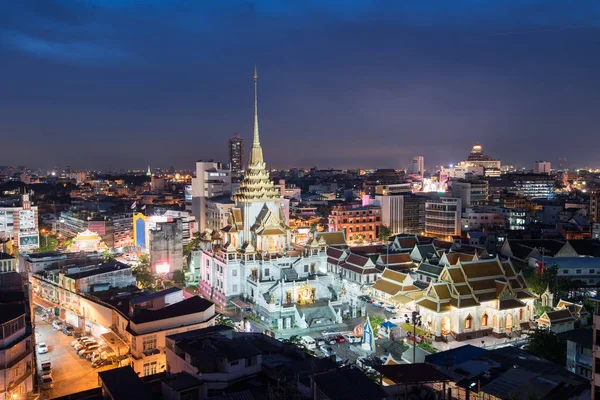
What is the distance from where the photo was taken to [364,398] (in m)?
14.3

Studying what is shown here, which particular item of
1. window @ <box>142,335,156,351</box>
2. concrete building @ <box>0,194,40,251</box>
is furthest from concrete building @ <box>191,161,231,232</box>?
window @ <box>142,335,156,351</box>

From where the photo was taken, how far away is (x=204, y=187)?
78.2 metres

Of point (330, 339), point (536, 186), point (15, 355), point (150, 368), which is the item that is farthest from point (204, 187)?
point (536, 186)

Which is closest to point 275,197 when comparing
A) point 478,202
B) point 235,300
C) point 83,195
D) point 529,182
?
point 235,300

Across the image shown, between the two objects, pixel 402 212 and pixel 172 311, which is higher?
pixel 402 212

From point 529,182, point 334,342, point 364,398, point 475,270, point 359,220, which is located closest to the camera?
point 364,398

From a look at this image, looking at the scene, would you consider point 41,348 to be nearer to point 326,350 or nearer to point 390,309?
point 326,350

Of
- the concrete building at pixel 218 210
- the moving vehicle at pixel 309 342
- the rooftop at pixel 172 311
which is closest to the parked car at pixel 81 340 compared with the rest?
the rooftop at pixel 172 311

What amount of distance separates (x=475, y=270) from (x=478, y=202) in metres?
51.9

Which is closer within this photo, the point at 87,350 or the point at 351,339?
the point at 87,350

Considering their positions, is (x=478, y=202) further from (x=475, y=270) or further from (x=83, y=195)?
(x=83, y=195)

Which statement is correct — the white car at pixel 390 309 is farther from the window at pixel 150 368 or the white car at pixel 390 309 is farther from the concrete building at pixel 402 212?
the concrete building at pixel 402 212

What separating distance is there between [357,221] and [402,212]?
8.65 metres

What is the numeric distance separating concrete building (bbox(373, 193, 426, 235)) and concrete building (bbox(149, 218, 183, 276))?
35.2m
